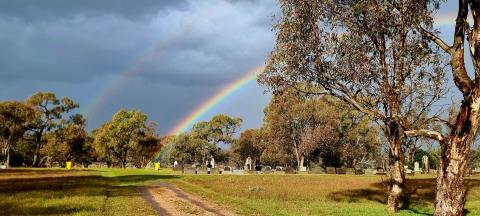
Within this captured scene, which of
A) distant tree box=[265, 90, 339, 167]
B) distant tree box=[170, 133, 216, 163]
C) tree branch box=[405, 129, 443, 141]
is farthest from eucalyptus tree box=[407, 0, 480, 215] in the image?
distant tree box=[170, 133, 216, 163]

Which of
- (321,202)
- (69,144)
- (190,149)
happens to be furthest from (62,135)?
(321,202)

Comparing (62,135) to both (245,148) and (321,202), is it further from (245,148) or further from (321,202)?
(321,202)

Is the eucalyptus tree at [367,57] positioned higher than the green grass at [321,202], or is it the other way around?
the eucalyptus tree at [367,57]

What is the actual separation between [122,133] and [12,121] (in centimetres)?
2427

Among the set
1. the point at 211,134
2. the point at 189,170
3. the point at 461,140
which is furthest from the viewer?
the point at 211,134

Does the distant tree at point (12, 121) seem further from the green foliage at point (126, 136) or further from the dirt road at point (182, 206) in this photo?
the dirt road at point (182, 206)

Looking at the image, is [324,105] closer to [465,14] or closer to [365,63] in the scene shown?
[365,63]

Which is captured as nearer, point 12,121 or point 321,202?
point 321,202

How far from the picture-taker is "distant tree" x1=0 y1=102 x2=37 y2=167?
10106cm

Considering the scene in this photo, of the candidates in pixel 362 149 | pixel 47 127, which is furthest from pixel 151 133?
pixel 362 149

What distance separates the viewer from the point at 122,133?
110 metres

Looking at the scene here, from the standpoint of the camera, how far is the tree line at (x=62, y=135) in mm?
104688

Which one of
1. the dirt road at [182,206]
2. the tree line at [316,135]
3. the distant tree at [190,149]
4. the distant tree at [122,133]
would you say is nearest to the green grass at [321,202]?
the dirt road at [182,206]

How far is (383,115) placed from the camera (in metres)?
25.6
